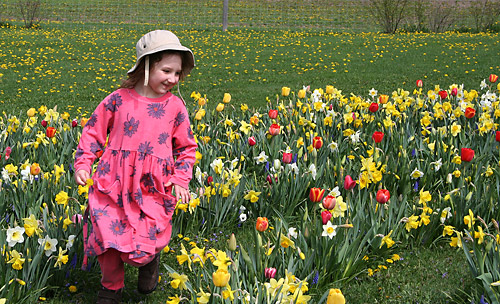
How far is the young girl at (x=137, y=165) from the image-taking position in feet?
8.27

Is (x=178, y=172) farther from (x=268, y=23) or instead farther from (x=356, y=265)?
(x=268, y=23)

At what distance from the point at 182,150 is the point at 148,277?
621 mm

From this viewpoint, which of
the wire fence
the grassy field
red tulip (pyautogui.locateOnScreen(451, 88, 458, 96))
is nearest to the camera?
red tulip (pyautogui.locateOnScreen(451, 88, 458, 96))

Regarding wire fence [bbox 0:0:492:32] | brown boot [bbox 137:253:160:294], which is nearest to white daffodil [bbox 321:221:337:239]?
brown boot [bbox 137:253:160:294]

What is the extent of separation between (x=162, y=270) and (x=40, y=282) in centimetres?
66

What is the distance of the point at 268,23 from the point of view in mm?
21172

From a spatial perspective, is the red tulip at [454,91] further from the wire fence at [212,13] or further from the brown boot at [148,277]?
the wire fence at [212,13]

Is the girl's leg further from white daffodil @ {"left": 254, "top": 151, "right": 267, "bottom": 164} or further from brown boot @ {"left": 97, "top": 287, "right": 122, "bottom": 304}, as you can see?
white daffodil @ {"left": 254, "top": 151, "right": 267, "bottom": 164}

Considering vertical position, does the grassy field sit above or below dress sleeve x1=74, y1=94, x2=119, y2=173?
below

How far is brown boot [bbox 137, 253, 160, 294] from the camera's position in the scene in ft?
9.02

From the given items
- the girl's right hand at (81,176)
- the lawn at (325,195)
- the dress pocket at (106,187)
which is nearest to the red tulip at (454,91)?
the lawn at (325,195)

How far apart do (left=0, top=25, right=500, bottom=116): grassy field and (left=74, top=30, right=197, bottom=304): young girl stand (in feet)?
Result: 16.1

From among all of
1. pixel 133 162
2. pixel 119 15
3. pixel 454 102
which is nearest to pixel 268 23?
pixel 119 15

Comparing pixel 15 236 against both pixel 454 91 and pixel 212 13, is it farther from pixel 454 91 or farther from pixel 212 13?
pixel 212 13
